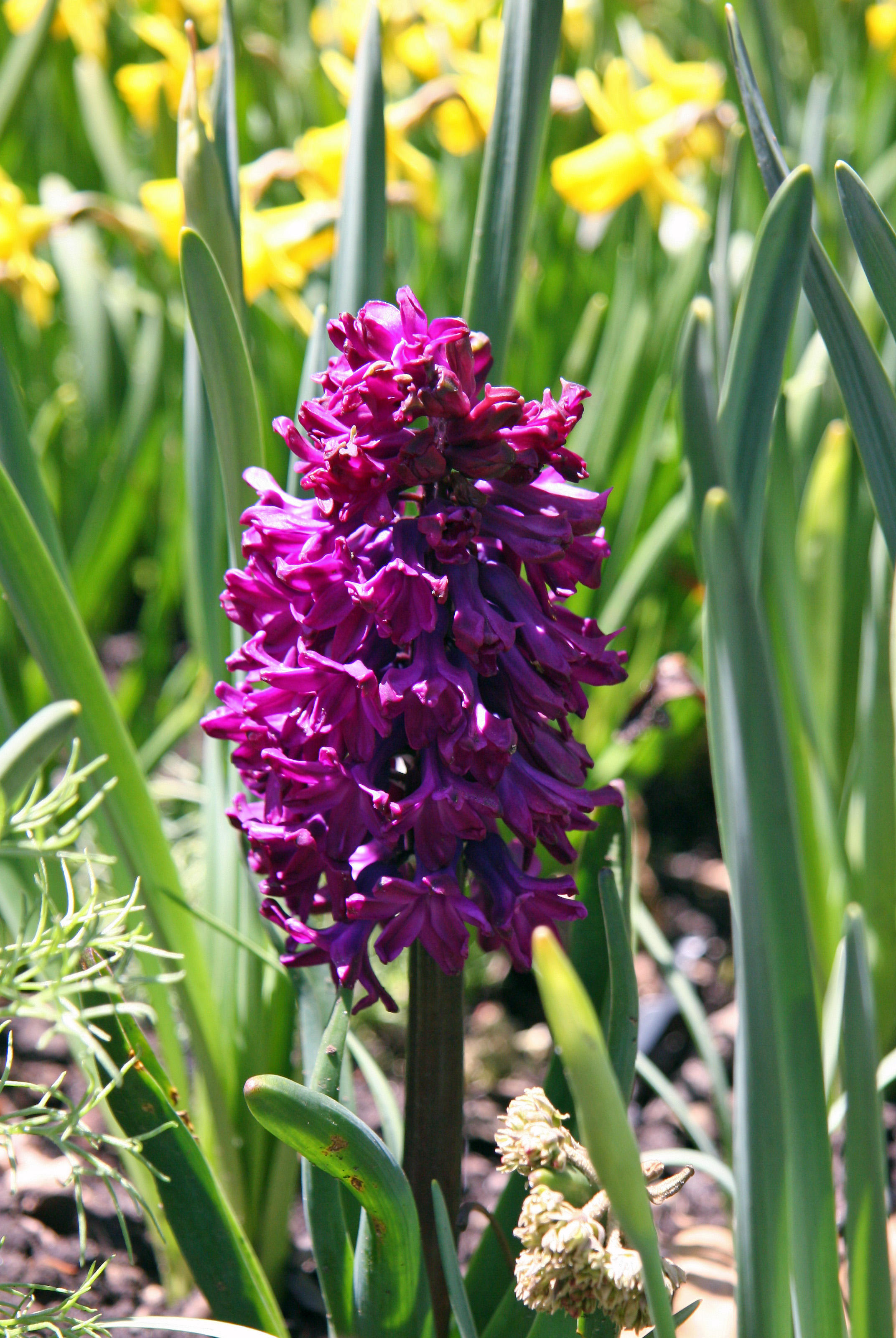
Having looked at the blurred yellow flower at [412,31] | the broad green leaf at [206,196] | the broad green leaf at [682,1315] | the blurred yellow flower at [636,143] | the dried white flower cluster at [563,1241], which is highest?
the blurred yellow flower at [412,31]

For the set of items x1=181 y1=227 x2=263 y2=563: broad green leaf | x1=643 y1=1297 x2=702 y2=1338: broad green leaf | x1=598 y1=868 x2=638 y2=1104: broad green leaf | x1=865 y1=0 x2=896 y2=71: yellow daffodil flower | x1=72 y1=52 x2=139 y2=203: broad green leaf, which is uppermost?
x1=865 y1=0 x2=896 y2=71: yellow daffodil flower

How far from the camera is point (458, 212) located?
1.80m

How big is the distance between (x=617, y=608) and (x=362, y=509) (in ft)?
2.41

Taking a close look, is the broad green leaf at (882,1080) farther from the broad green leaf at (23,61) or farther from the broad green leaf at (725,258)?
the broad green leaf at (23,61)

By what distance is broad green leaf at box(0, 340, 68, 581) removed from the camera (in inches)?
30.9

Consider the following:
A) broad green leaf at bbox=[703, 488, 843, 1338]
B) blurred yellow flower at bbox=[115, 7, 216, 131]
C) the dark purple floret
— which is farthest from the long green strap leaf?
blurred yellow flower at bbox=[115, 7, 216, 131]

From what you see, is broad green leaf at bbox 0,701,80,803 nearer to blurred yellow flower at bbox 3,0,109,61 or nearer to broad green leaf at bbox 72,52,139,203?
broad green leaf at bbox 72,52,139,203

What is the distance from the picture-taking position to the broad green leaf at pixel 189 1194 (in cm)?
69

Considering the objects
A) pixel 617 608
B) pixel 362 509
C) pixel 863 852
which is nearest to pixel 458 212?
pixel 617 608

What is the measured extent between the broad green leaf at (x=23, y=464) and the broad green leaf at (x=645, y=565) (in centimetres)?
66

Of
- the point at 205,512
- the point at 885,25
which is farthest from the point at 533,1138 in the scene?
the point at 885,25

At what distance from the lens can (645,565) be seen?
1.28 metres

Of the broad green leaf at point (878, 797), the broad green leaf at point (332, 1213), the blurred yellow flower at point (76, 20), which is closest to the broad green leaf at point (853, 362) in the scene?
the broad green leaf at point (878, 797)

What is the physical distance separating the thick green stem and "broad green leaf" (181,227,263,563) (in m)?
0.35
